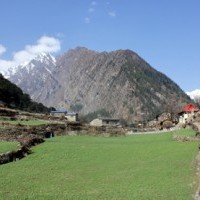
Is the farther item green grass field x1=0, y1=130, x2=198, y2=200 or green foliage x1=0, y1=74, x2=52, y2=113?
green foliage x1=0, y1=74, x2=52, y2=113

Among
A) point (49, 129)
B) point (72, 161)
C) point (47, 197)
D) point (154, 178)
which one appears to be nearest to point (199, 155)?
point (154, 178)

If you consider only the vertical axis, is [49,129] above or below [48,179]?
above

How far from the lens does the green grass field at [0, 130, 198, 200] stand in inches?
1226

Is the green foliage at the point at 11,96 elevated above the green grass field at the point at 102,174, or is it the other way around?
the green foliage at the point at 11,96

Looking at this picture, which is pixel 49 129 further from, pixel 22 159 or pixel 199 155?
pixel 199 155

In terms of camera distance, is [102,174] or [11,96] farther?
[11,96]

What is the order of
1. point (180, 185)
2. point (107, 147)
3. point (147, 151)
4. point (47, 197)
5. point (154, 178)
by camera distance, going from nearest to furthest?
point (47, 197) < point (180, 185) < point (154, 178) < point (147, 151) < point (107, 147)

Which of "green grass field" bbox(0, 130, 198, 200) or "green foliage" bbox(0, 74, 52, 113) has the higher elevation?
"green foliage" bbox(0, 74, 52, 113)

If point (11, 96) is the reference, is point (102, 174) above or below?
below

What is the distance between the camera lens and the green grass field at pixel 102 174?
31148 mm

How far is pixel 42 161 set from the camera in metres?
43.0

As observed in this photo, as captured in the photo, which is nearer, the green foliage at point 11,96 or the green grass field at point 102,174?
the green grass field at point 102,174

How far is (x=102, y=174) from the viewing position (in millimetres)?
37625

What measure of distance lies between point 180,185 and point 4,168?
14922 millimetres
